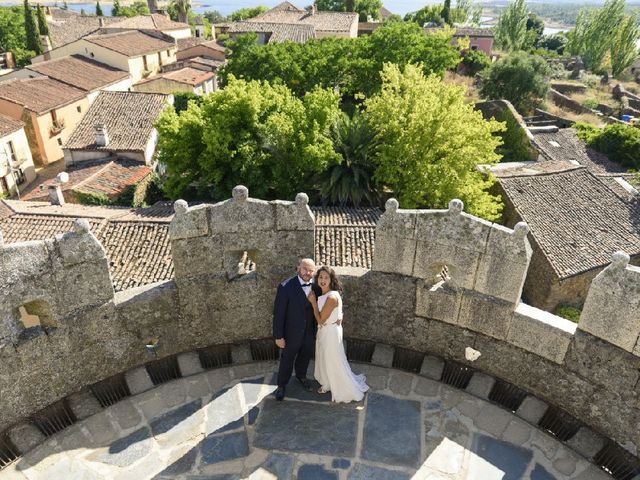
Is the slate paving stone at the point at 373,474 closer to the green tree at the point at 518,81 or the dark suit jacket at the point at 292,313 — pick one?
the dark suit jacket at the point at 292,313

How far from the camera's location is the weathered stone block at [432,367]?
673 centimetres

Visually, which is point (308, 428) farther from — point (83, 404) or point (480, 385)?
point (83, 404)

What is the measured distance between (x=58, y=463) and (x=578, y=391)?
5.85 m

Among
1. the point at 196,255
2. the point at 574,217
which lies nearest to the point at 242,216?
the point at 196,255

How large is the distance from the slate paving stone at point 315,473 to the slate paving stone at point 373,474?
0.19 metres

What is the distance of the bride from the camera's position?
579 cm

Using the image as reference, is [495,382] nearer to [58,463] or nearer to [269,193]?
[58,463]

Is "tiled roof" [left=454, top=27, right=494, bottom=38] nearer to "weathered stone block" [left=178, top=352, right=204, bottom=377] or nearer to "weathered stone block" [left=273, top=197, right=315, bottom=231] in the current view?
"weathered stone block" [left=273, top=197, right=315, bottom=231]

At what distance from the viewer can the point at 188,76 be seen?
142ft

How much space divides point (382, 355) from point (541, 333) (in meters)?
2.03

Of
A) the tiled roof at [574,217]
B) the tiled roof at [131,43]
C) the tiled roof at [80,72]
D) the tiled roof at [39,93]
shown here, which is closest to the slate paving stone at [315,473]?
the tiled roof at [574,217]

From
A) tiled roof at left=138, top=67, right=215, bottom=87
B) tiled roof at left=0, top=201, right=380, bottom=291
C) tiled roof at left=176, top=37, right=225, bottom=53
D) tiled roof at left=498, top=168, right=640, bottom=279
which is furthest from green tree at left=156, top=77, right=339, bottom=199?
tiled roof at left=176, top=37, right=225, bottom=53

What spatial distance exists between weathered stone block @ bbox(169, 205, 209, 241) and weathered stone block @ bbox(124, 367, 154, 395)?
1819mm

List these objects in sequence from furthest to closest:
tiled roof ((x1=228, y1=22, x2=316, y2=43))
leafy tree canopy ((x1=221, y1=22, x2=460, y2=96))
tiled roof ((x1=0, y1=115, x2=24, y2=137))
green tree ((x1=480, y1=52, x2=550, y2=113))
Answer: tiled roof ((x1=228, y1=22, x2=316, y2=43)) → green tree ((x1=480, y1=52, x2=550, y2=113)) → leafy tree canopy ((x1=221, y1=22, x2=460, y2=96)) → tiled roof ((x1=0, y1=115, x2=24, y2=137))
